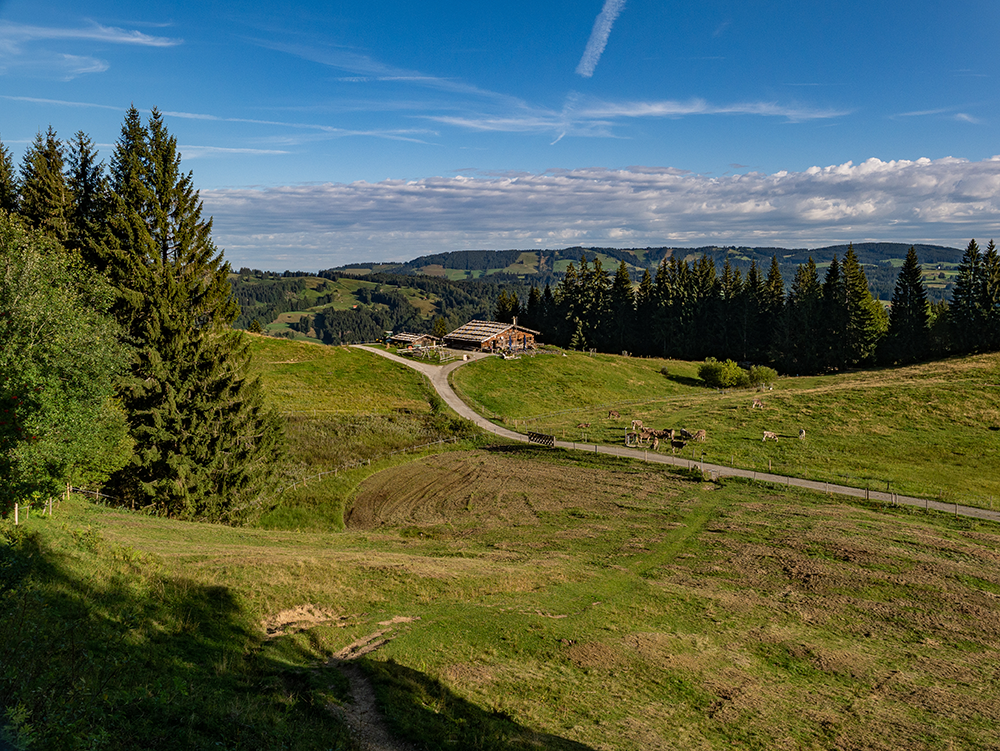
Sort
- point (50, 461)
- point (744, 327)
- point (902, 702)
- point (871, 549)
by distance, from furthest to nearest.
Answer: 1. point (744, 327)
2. point (871, 549)
3. point (50, 461)
4. point (902, 702)

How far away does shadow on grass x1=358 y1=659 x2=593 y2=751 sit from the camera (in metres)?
12.7

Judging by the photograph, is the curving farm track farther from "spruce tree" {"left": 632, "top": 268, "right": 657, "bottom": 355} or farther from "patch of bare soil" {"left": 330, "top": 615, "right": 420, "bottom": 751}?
"spruce tree" {"left": 632, "top": 268, "right": 657, "bottom": 355}

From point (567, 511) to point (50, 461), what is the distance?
89.9 feet

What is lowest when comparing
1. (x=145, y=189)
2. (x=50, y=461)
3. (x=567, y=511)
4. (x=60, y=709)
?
(x=567, y=511)

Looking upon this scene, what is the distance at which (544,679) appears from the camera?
53.6ft

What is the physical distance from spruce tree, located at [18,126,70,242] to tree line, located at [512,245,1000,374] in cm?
10022

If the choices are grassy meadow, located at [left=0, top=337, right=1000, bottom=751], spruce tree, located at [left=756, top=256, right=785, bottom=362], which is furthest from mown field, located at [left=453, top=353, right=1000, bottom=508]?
spruce tree, located at [left=756, top=256, right=785, bottom=362]

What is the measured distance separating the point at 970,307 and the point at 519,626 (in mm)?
113884

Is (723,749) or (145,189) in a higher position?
(145,189)

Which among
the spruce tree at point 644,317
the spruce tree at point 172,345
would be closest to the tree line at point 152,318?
the spruce tree at point 172,345

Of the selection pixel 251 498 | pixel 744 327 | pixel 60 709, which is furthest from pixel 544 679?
pixel 744 327

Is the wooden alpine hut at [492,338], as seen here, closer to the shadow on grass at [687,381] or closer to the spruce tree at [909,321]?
the shadow on grass at [687,381]

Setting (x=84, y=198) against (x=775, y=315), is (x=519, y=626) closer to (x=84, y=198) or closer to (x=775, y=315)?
(x=84, y=198)

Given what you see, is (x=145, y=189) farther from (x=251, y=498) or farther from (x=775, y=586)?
(x=775, y=586)
